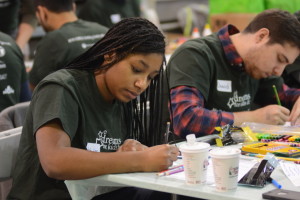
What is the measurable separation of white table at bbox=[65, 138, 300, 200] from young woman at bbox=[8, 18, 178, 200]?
→ 37 mm

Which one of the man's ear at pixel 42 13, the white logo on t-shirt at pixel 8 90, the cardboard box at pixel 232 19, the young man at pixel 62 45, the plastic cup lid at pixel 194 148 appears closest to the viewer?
the plastic cup lid at pixel 194 148

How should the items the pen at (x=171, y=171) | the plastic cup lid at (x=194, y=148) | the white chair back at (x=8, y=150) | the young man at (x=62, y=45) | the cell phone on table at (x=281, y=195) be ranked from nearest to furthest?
the cell phone on table at (x=281, y=195)
the plastic cup lid at (x=194, y=148)
the pen at (x=171, y=171)
the white chair back at (x=8, y=150)
the young man at (x=62, y=45)

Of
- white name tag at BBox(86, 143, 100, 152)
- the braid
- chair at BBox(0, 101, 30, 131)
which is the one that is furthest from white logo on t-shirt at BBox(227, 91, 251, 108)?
chair at BBox(0, 101, 30, 131)

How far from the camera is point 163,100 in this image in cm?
236

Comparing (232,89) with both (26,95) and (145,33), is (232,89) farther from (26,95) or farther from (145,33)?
(26,95)

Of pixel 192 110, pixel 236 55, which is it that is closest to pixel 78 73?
pixel 192 110

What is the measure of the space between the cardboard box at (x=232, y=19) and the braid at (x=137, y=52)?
2028 mm

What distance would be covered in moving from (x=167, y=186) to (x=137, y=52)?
0.57 metres

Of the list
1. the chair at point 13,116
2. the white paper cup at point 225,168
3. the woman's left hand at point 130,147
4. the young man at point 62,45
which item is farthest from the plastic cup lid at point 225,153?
the young man at point 62,45

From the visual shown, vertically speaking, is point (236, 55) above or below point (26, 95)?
above

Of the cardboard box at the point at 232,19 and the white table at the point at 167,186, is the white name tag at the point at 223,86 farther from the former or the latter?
the cardboard box at the point at 232,19

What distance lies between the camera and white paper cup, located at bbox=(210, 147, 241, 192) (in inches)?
59.0

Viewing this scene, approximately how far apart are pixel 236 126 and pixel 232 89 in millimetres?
341

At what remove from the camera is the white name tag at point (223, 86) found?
256cm
